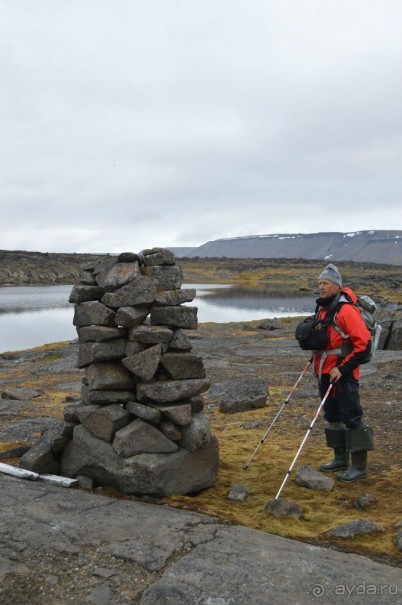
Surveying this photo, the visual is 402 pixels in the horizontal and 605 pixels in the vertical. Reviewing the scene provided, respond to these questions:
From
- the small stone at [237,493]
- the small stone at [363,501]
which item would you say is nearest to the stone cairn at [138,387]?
the small stone at [237,493]

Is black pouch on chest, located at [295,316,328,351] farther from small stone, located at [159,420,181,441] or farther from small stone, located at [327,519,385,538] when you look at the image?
small stone, located at [327,519,385,538]

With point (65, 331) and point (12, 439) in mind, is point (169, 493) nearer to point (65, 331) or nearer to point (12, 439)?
point (12, 439)

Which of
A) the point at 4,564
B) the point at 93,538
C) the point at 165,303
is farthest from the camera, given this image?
the point at 165,303

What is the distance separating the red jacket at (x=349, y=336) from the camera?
313 inches

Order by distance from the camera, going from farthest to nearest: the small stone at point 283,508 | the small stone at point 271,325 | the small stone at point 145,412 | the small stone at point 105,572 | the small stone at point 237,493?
the small stone at point 271,325
the small stone at point 145,412
the small stone at point 237,493
the small stone at point 283,508
the small stone at point 105,572

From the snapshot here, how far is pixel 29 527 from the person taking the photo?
20.8ft

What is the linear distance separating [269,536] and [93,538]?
6.85ft

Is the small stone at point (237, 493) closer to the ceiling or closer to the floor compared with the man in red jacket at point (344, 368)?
closer to the floor

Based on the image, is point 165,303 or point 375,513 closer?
point 375,513

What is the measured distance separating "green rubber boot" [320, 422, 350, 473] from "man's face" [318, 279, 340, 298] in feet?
7.05

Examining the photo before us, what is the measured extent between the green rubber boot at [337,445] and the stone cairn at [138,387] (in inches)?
73.9

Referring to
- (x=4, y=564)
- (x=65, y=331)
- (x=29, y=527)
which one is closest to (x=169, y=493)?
(x=29, y=527)

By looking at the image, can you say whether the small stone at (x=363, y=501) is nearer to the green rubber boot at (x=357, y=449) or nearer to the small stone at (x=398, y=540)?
the green rubber boot at (x=357, y=449)

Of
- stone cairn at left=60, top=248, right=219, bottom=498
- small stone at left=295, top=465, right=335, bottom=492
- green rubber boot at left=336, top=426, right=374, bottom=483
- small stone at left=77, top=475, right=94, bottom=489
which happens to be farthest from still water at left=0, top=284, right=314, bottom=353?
green rubber boot at left=336, top=426, right=374, bottom=483
